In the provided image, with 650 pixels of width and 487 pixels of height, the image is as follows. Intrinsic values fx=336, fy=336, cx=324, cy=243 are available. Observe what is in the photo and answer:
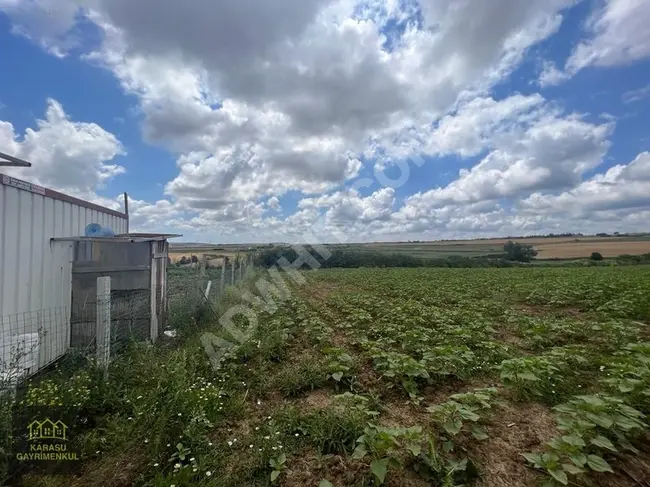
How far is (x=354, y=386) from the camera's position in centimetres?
407

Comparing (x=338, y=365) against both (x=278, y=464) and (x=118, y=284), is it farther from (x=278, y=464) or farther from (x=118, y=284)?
(x=118, y=284)

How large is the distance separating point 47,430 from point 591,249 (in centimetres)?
6183

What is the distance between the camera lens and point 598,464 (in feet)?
7.14

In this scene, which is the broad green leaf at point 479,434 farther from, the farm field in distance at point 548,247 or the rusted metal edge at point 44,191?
the farm field in distance at point 548,247

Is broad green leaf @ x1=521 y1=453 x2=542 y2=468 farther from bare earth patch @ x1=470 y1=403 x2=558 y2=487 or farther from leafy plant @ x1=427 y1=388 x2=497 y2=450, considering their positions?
leafy plant @ x1=427 y1=388 x2=497 y2=450

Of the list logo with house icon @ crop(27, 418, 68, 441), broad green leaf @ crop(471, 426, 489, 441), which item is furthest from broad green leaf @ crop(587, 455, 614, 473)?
logo with house icon @ crop(27, 418, 68, 441)

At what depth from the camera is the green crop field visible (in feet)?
8.02

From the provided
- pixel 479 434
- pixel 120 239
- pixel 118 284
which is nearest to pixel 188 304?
pixel 118 284

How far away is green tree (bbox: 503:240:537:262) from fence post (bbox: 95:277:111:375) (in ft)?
180

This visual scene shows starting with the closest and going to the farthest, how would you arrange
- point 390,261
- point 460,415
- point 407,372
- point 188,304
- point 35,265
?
point 460,415
point 407,372
point 35,265
point 188,304
point 390,261

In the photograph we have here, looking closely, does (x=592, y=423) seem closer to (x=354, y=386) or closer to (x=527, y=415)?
(x=527, y=415)

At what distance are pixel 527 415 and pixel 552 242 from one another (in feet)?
225

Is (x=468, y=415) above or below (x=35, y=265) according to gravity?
below

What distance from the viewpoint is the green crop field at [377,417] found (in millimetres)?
2443
